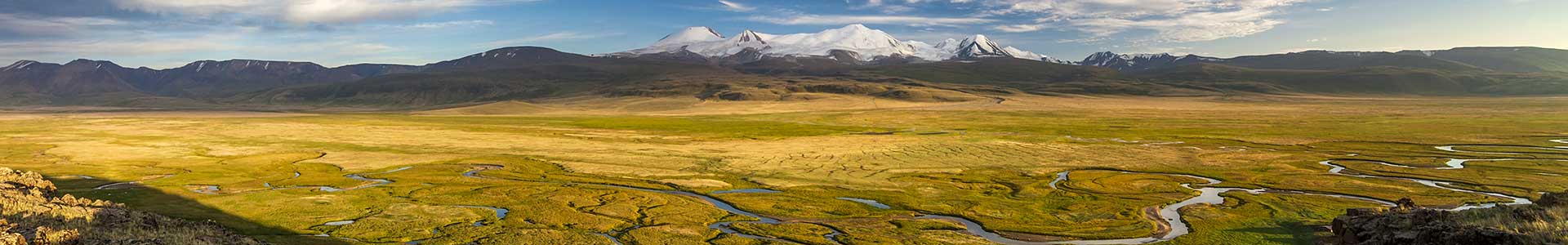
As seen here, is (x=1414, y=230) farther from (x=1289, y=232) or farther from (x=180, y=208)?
(x=180, y=208)

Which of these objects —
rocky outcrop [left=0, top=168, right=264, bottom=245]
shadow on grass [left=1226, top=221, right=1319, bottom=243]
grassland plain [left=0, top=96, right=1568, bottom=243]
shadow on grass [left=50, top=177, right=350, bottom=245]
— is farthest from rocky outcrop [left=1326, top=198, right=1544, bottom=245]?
rocky outcrop [left=0, top=168, right=264, bottom=245]

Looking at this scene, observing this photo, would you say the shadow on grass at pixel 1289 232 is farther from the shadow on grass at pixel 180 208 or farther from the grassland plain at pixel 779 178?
the shadow on grass at pixel 180 208

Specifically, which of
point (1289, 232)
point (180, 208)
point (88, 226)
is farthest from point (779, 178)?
point (88, 226)

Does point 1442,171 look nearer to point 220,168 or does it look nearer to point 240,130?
point 220,168

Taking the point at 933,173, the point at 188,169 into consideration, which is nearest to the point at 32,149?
the point at 188,169

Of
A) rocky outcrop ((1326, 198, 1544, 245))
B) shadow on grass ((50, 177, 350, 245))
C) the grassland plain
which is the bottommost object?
the grassland plain

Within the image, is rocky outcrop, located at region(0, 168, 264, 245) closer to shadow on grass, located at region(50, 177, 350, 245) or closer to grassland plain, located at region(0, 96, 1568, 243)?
shadow on grass, located at region(50, 177, 350, 245)
